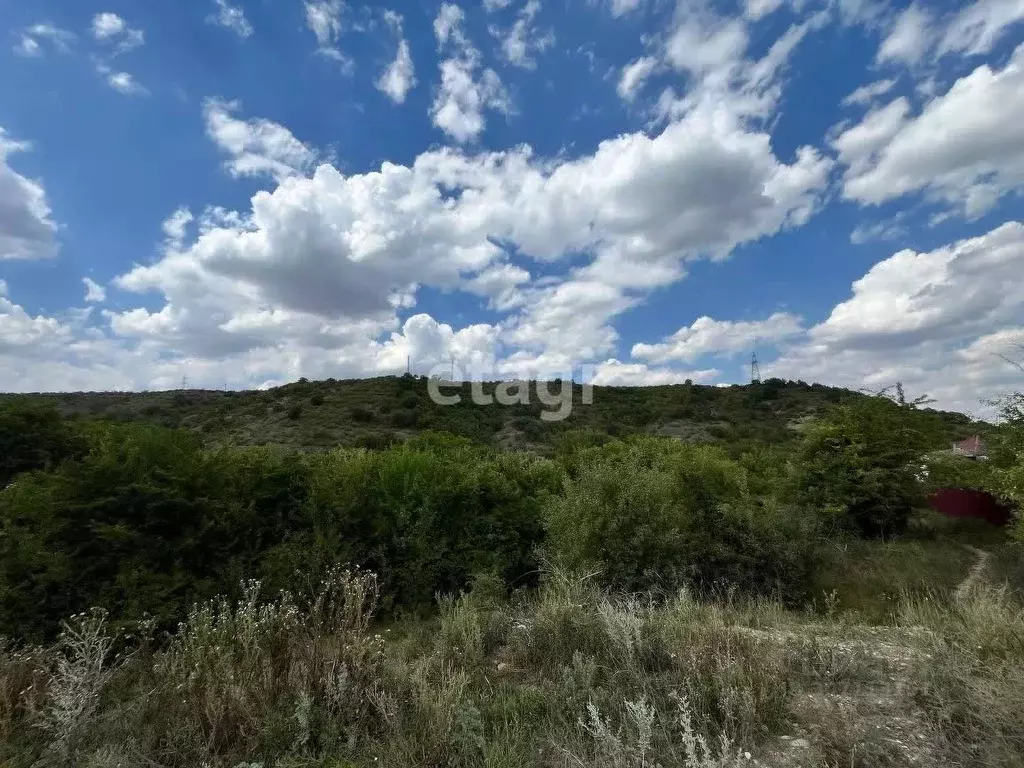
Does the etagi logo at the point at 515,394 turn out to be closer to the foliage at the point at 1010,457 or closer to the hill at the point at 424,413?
the hill at the point at 424,413

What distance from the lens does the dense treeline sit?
19.6ft

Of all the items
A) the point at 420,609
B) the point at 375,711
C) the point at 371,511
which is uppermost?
the point at 371,511

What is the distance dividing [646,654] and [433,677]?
1599 millimetres

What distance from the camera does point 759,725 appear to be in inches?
132

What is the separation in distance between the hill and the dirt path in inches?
448

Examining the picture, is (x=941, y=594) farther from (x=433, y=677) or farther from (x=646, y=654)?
(x=433, y=677)

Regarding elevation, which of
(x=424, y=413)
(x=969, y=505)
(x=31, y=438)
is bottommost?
(x=969, y=505)

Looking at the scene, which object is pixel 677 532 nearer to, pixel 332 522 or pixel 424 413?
pixel 332 522

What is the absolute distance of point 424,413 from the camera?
32531 millimetres

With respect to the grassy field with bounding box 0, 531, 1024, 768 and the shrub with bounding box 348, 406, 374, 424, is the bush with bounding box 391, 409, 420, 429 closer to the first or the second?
the shrub with bounding box 348, 406, 374, 424

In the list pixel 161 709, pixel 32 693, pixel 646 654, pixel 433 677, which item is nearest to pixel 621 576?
pixel 646 654

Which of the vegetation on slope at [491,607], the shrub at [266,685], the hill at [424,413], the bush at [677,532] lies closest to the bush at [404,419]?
the hill at [424,413]

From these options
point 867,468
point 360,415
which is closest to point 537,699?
point 867,468

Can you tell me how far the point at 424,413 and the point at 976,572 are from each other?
26.4 meters
